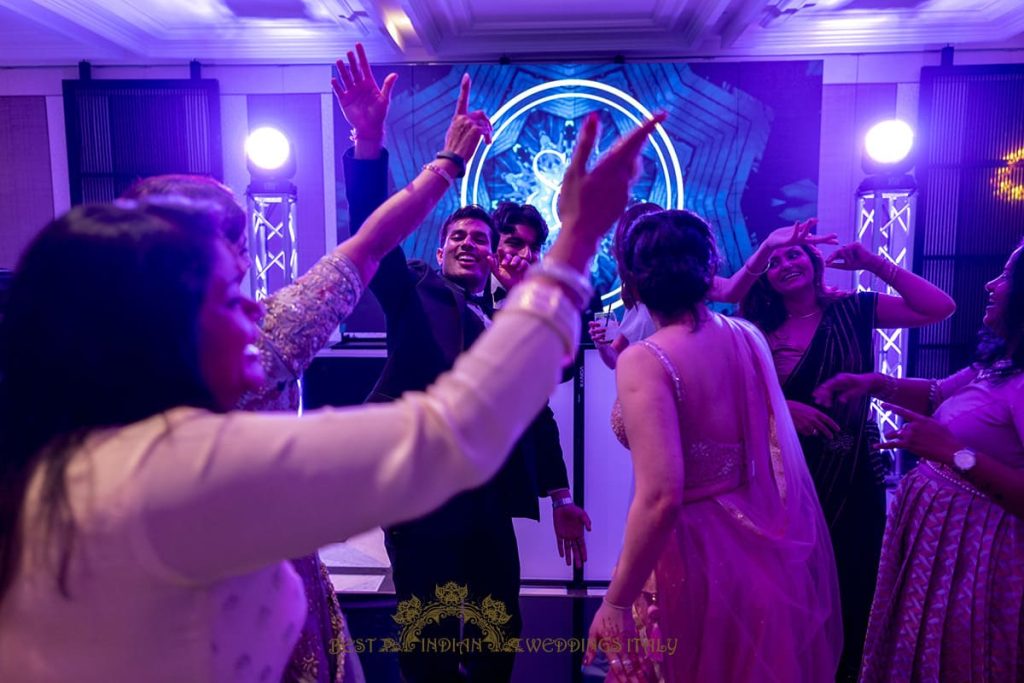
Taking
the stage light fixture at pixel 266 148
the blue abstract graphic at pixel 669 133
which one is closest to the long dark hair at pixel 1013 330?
the blue abstract graphic at pixel 669 133

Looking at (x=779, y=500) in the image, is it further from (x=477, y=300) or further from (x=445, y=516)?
(x=477, y=300)

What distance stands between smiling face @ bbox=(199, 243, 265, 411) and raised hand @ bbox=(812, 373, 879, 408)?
2010mm

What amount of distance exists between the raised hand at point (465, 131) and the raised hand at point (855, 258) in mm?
1682

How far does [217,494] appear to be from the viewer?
57 cm

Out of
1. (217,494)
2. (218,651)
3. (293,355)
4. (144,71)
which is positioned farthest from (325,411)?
(144,71)

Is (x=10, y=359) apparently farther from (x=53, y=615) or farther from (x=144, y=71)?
(x=144, y=71)

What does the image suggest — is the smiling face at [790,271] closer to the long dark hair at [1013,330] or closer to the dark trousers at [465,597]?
the long dark hair at [1013,330]

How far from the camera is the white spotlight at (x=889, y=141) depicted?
13.8 ft

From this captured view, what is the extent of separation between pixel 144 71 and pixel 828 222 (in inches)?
220

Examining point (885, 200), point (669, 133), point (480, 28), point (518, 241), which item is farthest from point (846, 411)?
point (480, 28)

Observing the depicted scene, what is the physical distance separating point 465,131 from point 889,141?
3965mm

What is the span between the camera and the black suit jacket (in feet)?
5.92

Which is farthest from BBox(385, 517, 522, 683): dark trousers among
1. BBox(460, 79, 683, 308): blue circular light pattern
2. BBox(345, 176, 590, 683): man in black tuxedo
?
BBox(460, 79, 683, 308): blue circular light pattern

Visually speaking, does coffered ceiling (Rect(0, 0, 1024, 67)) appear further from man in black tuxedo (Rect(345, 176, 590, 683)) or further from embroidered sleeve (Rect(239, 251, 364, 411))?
embroidered sleeve (Rect(239, 251, 364, 411))
